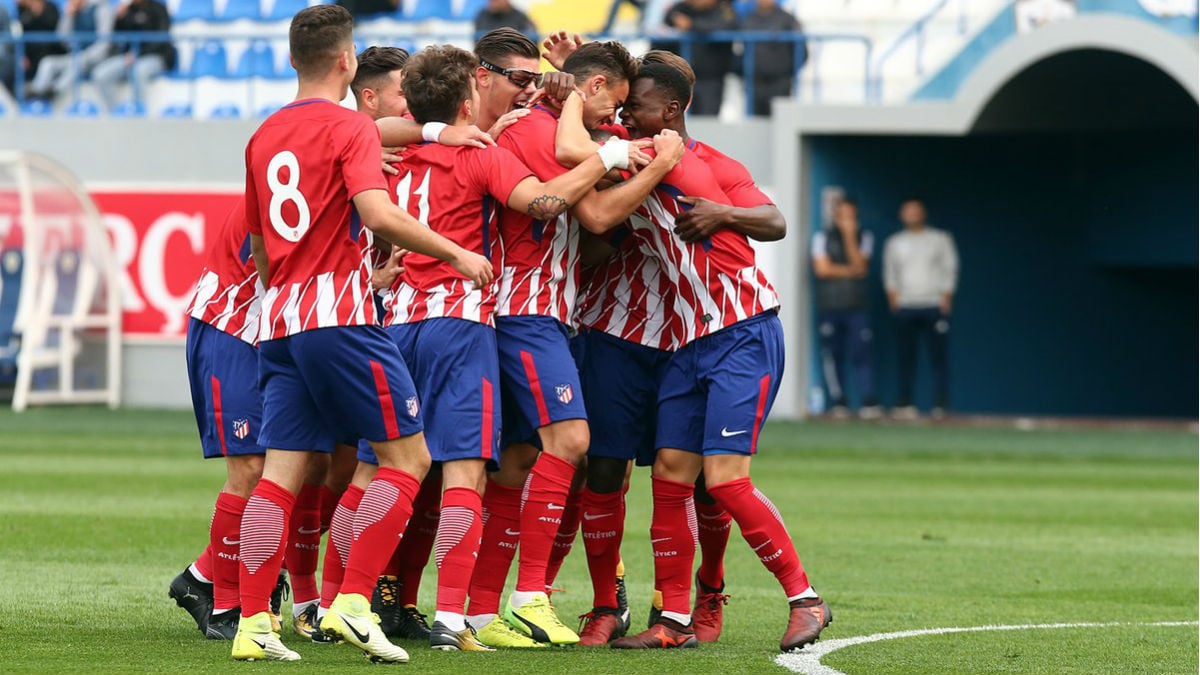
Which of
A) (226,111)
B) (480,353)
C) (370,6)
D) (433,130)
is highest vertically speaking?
(370,6)

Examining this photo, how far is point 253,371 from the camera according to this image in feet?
22.8

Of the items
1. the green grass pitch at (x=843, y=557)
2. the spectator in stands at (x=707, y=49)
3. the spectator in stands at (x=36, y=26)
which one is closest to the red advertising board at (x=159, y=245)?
the spectator in stands at (x=36, y=26)

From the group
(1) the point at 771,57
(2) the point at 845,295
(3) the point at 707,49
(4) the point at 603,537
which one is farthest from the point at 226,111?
(4) the point at 603,537

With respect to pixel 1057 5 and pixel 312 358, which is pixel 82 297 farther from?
pixel 312 358

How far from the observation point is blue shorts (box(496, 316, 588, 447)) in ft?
22.5

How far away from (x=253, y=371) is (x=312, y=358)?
2.68 feet

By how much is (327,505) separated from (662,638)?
141 cm

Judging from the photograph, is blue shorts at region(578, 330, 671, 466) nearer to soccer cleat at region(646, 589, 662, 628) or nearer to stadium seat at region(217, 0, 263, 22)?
soccer cleat at region(646, 589, 662, 628)

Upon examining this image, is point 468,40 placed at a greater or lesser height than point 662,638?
greater

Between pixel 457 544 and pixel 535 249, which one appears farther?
pixel 535 249

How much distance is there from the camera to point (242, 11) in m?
24.7

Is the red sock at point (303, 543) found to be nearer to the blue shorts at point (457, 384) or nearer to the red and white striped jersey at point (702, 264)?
the blue shorts at point (457, 384)

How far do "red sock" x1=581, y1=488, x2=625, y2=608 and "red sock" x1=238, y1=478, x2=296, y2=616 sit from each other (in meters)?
1.33

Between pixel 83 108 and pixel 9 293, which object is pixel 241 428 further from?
pixel 83 108
